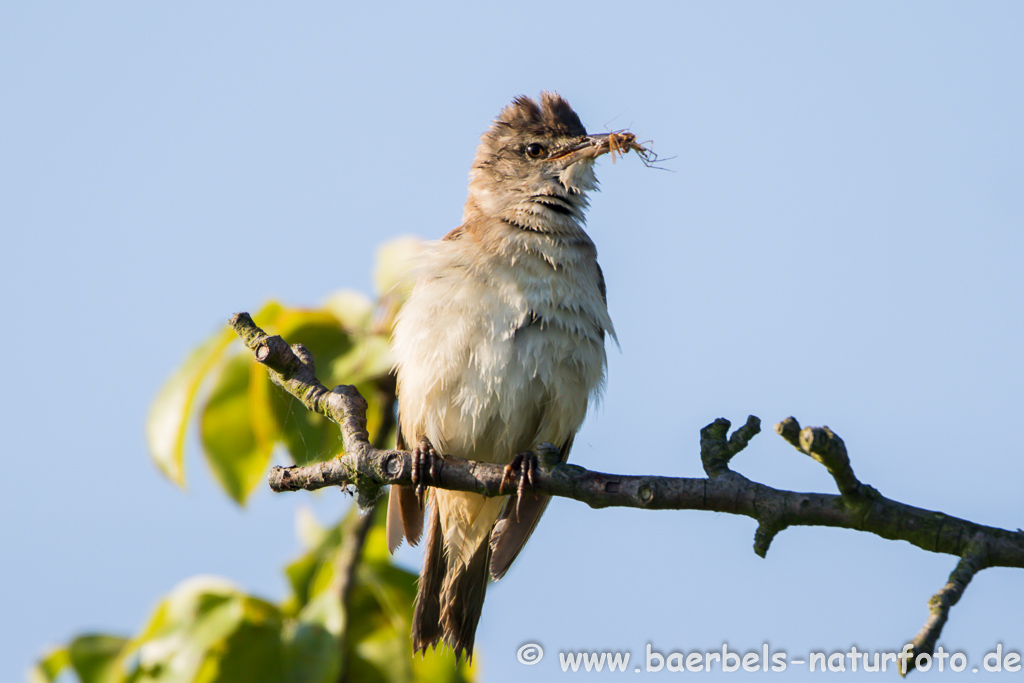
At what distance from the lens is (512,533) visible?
4680 millimetres

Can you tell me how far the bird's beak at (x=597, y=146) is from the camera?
16.7ft

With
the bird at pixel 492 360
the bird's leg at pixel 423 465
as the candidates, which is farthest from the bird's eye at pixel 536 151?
the bird's leg at pixel 423 465

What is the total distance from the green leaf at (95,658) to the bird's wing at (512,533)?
1771 millimetres

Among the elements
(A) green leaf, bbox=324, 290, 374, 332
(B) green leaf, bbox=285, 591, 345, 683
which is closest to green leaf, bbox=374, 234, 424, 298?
(A) green leaf, bbox=324, 290, 374, 332

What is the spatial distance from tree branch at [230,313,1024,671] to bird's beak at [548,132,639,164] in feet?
6.80

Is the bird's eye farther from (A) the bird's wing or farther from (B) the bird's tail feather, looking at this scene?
(B) the bird's tail feather

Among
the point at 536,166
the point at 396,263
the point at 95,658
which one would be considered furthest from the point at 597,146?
the point at 95,658

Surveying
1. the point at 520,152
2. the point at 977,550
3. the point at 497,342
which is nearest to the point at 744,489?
the point at 977,550

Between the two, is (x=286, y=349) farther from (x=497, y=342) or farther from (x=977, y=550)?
(x=977, y=550)

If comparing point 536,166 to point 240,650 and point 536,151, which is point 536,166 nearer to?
point 536,151

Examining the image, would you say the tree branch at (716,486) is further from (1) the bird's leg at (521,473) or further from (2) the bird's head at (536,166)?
(2) the bird's head at (536,166)

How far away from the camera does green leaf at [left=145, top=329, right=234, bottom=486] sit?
4.46 meters

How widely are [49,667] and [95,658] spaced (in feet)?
1.18

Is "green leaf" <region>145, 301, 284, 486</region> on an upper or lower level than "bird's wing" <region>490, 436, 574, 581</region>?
upper
